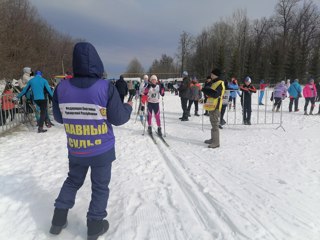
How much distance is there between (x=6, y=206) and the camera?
4.15 m

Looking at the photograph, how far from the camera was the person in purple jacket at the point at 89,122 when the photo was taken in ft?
9.97

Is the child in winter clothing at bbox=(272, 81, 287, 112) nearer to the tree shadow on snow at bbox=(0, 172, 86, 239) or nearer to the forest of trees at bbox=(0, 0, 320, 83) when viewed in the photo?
the tree shadow on snow at bbox=(0, 172, 86, 239)

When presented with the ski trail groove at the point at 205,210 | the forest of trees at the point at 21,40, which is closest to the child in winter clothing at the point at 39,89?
the ski trail groove at the point at 205,210

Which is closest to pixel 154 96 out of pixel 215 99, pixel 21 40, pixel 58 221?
pixel 215 99

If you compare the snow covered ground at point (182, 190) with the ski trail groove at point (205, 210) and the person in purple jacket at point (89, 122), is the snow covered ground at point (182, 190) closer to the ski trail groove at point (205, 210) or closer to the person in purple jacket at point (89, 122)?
the ski trail groove at point (205, 210)

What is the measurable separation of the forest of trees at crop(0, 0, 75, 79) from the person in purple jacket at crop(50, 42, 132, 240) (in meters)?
27.5

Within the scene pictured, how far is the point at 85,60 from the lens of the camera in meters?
3.03

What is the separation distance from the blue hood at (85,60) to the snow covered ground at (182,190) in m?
1.95

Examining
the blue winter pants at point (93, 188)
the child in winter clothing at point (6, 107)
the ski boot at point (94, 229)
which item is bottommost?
the ski boot at point (94, 229)

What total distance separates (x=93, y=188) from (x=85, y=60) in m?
1.47

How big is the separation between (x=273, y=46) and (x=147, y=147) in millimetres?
64290

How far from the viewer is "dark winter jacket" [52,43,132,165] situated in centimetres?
303

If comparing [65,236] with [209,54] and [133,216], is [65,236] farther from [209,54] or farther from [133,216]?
[209,54]

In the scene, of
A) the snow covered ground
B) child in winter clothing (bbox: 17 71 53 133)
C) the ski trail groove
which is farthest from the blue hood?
child in winter clothing (bbox: 17 71 53 133)
